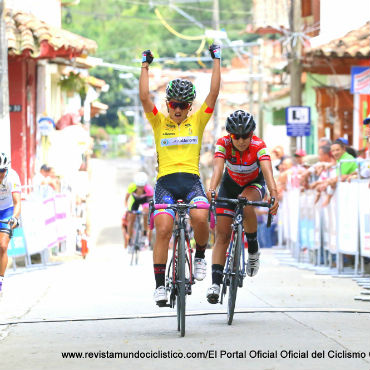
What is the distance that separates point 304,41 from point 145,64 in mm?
18422

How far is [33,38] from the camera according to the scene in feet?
76.5

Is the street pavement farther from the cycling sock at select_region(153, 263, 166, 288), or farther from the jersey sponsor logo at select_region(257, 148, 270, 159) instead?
the jersey sponsor logo at select_region(257, 148, 270, 159)

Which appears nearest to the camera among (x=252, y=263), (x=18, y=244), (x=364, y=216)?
(x=252, y=263)

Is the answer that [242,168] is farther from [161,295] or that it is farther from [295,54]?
[295,54]

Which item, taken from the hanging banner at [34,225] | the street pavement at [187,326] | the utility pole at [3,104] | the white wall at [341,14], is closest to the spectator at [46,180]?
the hanging banner at [34,225]

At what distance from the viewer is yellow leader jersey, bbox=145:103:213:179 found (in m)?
9.62

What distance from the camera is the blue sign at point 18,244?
57.4 ft

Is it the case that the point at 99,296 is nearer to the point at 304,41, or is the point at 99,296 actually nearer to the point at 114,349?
the point at 114,349

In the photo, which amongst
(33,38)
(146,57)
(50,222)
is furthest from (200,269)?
(33,38)

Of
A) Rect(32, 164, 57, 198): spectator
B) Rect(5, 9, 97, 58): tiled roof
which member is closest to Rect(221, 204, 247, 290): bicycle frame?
Rect(32, 164, 57, 198): spectator

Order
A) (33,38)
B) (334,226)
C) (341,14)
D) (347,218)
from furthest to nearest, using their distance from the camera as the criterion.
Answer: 1. (33,38)
2. (341,14)
3. (334,226)
4. (347,218)

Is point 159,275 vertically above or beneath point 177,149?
beneath

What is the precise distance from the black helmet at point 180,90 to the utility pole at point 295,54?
1784cm

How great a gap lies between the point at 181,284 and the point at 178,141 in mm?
1362
